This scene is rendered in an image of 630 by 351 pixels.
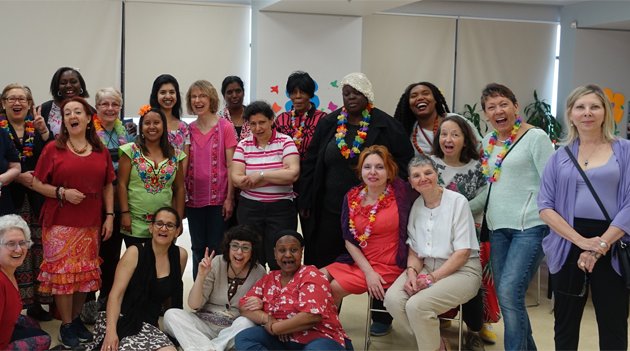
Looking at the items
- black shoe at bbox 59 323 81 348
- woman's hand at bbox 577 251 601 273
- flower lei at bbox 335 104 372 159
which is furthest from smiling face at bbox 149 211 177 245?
woman's hand at bbox 577 251 601 273

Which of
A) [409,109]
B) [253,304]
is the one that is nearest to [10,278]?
[253,304]

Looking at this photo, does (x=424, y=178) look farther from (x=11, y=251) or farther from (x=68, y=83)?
(x=68, y=83)

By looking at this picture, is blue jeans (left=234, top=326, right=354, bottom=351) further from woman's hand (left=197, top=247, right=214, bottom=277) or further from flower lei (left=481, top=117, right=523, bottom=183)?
flower lei (left=481, top=117, right=523, bottom=183)

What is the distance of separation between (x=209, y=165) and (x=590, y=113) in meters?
2.27

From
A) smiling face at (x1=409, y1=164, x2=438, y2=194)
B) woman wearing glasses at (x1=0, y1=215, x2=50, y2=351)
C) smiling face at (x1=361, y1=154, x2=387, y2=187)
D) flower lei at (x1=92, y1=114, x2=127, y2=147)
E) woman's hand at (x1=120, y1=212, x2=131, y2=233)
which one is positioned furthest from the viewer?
flower lei at (x1=92, y1=114, x2=127, y2=147)

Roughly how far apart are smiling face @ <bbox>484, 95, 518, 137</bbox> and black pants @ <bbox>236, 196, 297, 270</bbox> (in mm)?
1318

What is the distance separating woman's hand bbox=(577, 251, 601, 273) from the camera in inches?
108

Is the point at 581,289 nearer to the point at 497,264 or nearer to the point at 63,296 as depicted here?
the point at 497,264

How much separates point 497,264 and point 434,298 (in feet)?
1.20

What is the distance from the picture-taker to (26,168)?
12.9 ft

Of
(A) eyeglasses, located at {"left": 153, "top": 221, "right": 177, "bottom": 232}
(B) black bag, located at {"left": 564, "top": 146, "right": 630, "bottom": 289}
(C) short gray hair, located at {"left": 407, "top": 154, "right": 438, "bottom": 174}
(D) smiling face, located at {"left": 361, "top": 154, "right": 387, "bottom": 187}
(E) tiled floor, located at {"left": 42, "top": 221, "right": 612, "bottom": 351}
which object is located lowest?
(E) tiled floor, located at {"left": 42, "top": 221, "right": 612, "bottom": 351}

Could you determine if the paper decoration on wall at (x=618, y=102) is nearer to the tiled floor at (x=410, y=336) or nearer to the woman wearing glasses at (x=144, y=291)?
the tiled floor at (x=410, y=336)

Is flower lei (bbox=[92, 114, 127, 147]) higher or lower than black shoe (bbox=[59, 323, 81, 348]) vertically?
higher

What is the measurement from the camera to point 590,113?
2.81m
